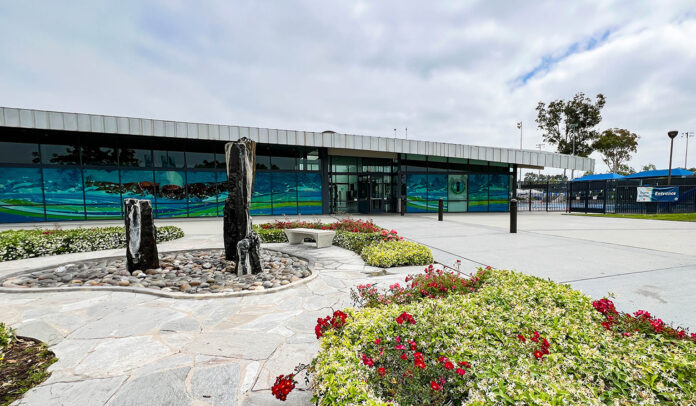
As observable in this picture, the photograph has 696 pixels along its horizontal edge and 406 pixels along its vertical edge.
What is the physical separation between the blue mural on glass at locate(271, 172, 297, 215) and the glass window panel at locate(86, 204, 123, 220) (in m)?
8.30

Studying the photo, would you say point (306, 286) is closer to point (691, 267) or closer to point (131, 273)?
point (131, 273)

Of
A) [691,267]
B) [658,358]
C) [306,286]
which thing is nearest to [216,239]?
[306,286]

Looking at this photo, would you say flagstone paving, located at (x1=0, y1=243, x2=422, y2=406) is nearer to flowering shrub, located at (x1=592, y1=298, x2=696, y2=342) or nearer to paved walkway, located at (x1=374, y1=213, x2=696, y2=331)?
flowering shrub, located at (x1=592, y1=298, x2=696, y2=342)

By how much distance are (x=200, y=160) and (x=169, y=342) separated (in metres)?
16.0

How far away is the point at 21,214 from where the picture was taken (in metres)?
14.7

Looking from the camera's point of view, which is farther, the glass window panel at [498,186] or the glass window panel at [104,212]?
the glass window panel at [498,186]

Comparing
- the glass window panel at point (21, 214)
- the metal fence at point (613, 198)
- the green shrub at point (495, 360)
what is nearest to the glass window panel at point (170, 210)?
the glass window panel at point (21, 214)

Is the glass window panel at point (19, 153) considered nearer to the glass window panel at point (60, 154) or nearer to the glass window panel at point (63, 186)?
the glass window panel at point (60, 154)

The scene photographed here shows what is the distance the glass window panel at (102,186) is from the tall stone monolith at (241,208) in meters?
14.0

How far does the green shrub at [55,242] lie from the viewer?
712 cm

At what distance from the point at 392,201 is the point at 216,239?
1359cm

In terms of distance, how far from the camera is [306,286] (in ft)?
15.9

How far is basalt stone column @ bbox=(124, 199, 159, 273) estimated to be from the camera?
5.59 m

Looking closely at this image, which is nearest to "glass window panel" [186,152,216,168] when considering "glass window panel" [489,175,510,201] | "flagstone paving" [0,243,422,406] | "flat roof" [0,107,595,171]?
"flat roof" [0,107,595,171]
